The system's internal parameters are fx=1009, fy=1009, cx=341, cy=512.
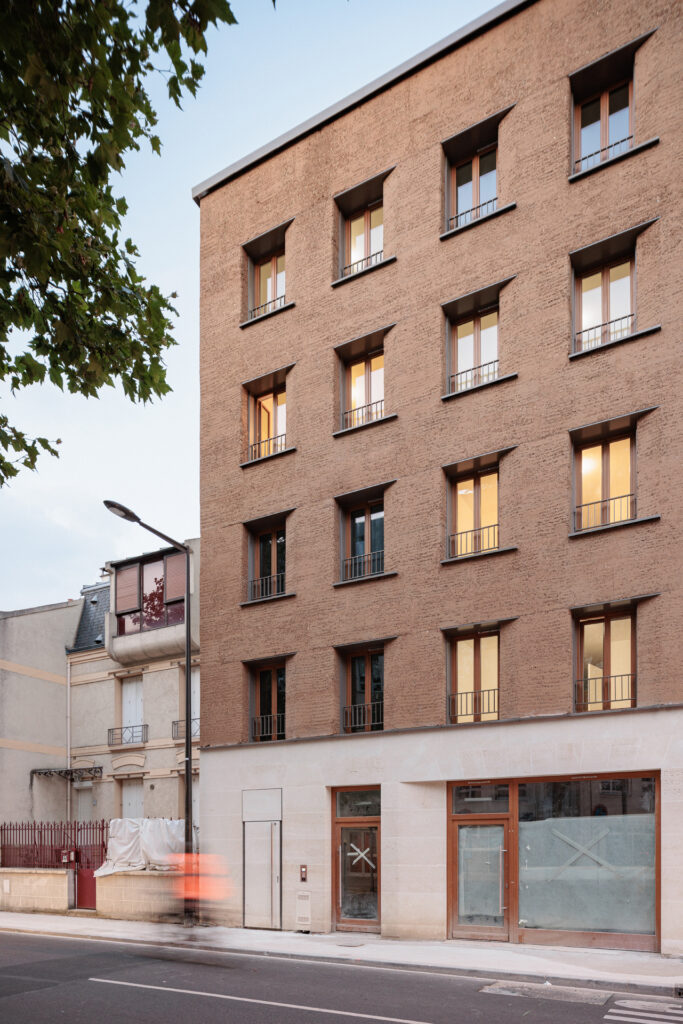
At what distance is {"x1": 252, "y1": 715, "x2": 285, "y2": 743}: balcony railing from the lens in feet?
75.5

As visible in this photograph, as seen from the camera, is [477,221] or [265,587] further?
[265,587]

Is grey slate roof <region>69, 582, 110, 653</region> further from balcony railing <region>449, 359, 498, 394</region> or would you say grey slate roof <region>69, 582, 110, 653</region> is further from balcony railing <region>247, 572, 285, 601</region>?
balcony railing <region>449, 359, 498, 394</region>

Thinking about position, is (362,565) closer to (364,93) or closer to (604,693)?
(604,693)

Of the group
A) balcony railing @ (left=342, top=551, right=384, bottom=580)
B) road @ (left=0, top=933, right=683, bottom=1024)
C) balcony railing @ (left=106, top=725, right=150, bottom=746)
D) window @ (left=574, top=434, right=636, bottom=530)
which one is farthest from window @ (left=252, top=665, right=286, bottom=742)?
balcony railing @ (left=106, top=725, right=150, bottom=746)

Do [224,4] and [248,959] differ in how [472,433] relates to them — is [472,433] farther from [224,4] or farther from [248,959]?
[224,4]

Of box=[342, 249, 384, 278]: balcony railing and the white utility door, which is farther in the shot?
the white utility door

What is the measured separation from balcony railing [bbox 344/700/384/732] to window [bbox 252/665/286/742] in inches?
73.9

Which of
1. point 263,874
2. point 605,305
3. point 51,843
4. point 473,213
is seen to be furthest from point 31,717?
point 605,305

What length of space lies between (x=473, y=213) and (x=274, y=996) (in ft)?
51.1

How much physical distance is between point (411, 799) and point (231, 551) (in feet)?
25.1

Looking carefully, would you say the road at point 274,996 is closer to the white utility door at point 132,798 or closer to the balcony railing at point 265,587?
the balcony railing at point 265,587

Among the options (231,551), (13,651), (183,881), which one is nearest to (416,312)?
(231,551)

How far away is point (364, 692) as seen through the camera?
2172cm

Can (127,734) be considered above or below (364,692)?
below
